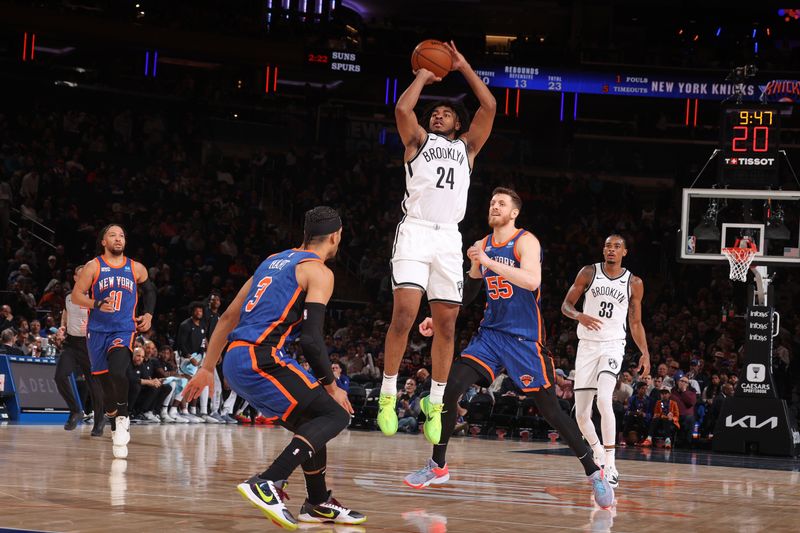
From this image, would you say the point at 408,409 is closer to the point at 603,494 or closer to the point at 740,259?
the point at 740,259

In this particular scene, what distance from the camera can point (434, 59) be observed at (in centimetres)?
713

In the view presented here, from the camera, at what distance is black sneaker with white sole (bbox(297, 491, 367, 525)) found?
17.6 feet

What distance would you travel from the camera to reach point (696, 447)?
15.9 m

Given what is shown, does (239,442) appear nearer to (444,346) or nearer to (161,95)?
(444,346)

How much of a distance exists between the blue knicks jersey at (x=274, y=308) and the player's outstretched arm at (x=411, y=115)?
1.98 m

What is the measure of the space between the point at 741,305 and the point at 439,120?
56.0 feet

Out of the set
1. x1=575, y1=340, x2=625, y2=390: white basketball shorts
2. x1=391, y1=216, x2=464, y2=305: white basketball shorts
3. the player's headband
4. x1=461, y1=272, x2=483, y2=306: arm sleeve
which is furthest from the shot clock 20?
the player's headband

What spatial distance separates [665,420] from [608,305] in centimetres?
743

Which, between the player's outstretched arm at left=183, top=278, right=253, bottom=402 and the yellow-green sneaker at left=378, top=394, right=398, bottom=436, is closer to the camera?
the player's outstretched arm at left=183, top=278, right=253, bottom=402

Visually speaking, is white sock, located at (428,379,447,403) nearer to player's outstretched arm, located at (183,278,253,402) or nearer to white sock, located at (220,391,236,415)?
player's outstretched arm, located at (183,278,253,402)

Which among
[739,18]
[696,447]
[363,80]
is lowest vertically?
[696,447]

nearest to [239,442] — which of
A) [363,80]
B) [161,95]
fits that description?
[161,95]

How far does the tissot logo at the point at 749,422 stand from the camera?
14672 mm

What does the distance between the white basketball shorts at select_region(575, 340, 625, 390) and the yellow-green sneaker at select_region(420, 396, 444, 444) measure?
2.23 m
